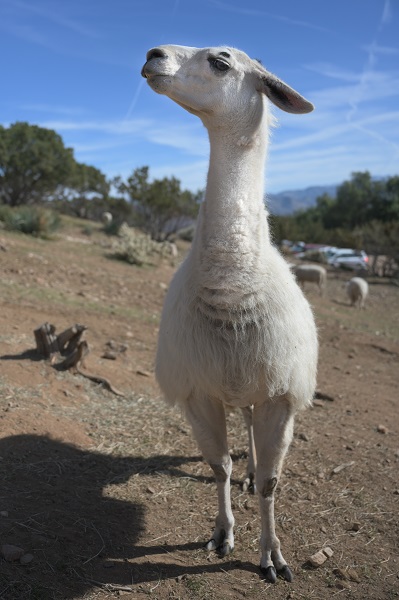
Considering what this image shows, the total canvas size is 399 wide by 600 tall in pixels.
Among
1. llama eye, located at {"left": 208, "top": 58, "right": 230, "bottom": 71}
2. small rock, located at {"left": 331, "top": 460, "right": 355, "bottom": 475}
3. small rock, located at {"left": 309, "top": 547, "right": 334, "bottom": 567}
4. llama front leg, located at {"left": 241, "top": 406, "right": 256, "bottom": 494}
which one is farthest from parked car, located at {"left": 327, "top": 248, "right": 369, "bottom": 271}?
llama eye, located at {"left": 208, "top": 58, "right": 230, "bottom": 71}

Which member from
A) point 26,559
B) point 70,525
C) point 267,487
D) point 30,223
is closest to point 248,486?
point 267,487

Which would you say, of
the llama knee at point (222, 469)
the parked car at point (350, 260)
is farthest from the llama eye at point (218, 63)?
the parked car at point (350, 260)

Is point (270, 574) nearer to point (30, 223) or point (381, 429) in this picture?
point (381, 429)

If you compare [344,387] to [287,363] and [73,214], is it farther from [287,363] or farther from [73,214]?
[73,214]

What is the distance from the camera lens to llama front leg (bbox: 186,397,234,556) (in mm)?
3129

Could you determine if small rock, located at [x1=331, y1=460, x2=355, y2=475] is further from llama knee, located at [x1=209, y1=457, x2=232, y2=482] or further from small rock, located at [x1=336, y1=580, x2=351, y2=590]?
llama knee, located at [x1=209, y1=457, x2=232, y2=482]

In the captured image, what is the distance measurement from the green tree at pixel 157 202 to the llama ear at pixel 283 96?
20350mm

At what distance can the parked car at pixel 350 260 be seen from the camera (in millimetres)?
28797

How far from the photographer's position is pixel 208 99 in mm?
2686

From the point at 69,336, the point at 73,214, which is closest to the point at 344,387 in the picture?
the point at 69,336

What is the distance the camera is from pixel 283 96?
281cm

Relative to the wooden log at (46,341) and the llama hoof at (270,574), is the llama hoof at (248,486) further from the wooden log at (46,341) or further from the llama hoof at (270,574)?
the wooden log at (46,341)

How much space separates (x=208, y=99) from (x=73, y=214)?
38706 mm

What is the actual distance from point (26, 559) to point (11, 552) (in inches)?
3.4
